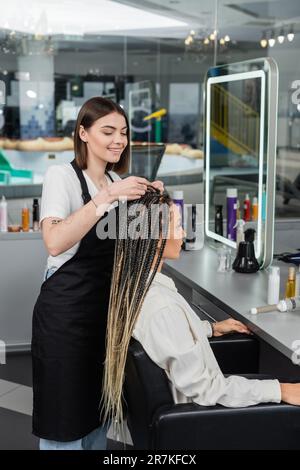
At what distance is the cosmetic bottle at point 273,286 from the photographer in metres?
1.93

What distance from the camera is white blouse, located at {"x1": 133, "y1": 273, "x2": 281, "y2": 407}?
148 centimetres

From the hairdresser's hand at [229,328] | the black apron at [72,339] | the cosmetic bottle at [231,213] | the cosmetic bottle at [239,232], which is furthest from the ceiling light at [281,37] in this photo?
the black apron at [72,339]

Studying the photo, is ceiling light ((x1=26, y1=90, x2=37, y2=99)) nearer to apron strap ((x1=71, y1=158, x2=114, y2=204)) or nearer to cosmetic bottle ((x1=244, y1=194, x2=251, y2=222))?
cosmetic bottle ((x1=244, y1=194, x2=251, y2=222))

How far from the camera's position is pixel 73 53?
3.90 meters

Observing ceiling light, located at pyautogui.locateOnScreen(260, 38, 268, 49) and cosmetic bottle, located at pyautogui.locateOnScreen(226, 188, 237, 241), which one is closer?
cosmetic bottle, located at pyautogui.locateOnScreen(226, 188, 237, 241)

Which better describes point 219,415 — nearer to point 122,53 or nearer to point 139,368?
point 139,368

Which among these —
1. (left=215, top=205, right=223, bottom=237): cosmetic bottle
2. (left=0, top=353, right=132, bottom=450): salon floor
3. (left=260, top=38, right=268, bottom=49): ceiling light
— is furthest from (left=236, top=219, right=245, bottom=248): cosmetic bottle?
(left=260, top=38, right=268, bottom=49): ceiling light

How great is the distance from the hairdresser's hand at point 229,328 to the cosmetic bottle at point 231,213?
0.81 metres

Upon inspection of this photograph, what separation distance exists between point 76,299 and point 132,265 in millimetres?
200

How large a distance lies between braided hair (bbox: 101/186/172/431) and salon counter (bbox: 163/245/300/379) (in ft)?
1.29

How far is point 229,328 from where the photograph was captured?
1983 mm

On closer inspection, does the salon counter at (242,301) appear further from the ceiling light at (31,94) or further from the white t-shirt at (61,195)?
the ceiling light at (31,94)

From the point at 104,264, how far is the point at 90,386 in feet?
1.13

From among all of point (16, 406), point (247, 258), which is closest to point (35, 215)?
point (16, 406)
